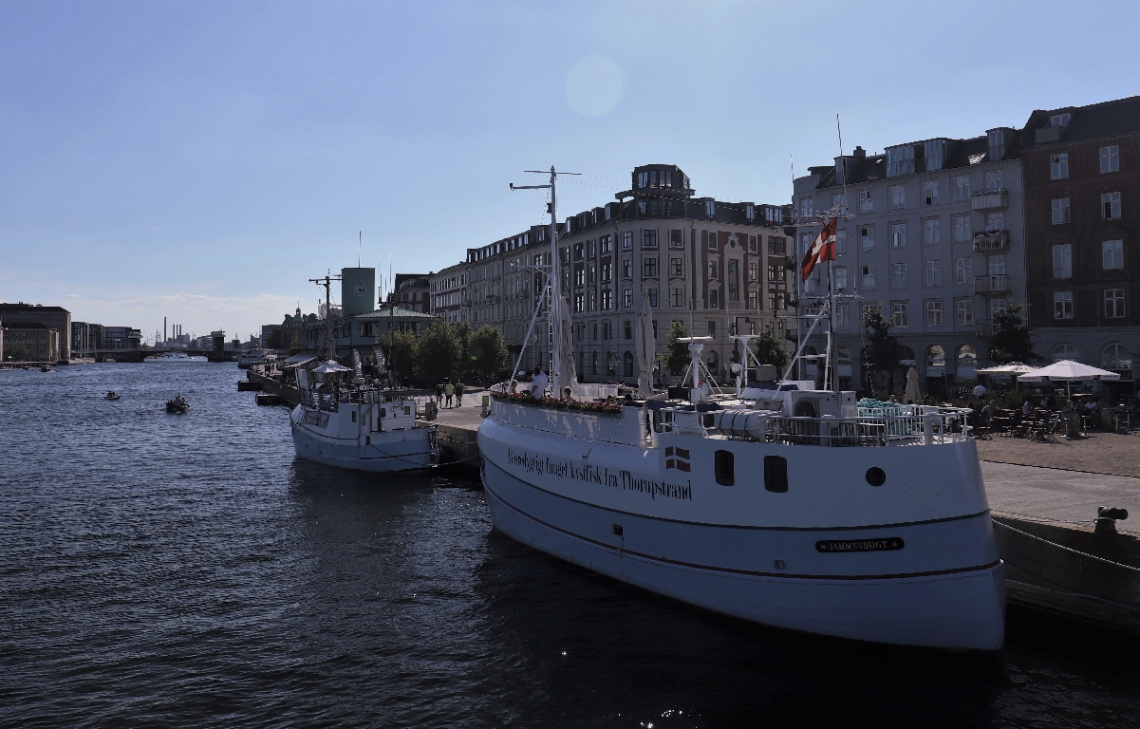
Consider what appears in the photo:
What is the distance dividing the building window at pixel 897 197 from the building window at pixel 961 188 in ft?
13.1

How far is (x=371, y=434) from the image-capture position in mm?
40688

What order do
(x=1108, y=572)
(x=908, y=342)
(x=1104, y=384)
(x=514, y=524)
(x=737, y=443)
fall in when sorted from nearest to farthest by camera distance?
1. (x=1108, y=572)
2. (x=737, y=443)
3. (x=514, y=524)
4. (x=1104, y=384)
5. (x=908, y=342)

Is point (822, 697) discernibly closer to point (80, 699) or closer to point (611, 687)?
point (611, 687)

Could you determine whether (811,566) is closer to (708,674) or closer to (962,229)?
(708,674)

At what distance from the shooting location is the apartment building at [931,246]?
57.5m

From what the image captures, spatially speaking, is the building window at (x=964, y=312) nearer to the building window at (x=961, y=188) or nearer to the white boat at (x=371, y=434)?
the building window at (x=961, y=188)

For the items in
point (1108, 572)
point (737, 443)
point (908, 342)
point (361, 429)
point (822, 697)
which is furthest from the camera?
point (908, 342)

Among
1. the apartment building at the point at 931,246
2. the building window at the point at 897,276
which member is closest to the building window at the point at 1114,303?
the apartment building at the point at 931,246

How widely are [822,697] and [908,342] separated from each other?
54.2 meters

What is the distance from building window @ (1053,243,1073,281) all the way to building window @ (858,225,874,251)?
13793 mm

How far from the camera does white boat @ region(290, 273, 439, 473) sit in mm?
40188

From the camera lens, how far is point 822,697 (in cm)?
1391

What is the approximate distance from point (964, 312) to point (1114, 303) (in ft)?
32.7

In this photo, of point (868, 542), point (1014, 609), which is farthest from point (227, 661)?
point (1014, 609)
